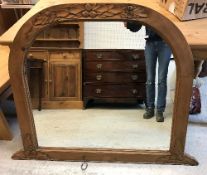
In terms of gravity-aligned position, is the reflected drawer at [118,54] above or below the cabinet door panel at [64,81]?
above

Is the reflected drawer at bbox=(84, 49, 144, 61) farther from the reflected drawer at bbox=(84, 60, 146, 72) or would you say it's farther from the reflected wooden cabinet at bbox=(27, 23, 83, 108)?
the reflected wooden cabinet at bbox=(27, 23, 83, 108)

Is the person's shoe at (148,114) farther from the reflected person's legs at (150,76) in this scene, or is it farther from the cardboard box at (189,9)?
the cardboard box at (189,9)

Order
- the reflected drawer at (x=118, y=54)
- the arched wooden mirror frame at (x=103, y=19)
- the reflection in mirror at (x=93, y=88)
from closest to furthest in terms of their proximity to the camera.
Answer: the arched wooden mirror frame at (x=103, y=19)
the reflection in mirror at (x=93, y=88)
the reflected drawer at (x=118, y=54)

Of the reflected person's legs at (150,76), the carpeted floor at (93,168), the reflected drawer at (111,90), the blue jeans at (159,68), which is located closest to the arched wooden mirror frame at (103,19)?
the carpeted floor at (93,168)

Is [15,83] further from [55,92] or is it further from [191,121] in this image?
[191,121]

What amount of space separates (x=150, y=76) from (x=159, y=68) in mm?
183

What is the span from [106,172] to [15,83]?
67cm

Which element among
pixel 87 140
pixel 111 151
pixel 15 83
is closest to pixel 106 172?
pixel 111 151

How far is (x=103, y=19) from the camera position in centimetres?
175

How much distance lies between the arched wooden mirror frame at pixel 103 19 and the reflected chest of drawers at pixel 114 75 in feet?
1.85

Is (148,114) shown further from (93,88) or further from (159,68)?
(93,88)

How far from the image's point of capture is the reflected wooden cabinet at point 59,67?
2.36m

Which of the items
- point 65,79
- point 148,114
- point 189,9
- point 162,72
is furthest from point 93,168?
point 189,9

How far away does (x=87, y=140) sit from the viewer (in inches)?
84.7
